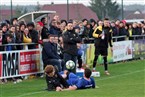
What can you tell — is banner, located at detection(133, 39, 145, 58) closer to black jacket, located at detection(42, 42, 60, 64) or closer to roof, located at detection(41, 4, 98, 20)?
roof, located at detection(41, 4, 98, 20)

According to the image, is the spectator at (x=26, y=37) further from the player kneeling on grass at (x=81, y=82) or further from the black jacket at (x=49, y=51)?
the player kneeling on grass at (x=81, y=82)

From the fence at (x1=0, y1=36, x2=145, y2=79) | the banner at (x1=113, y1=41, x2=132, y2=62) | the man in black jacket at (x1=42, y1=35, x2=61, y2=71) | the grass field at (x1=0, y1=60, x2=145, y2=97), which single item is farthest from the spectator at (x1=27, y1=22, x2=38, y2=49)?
the banner at (x1=113, y1=41, x2=132, y2=62)

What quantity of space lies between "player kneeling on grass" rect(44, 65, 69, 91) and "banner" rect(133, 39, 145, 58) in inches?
572

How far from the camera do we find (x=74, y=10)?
33.7m

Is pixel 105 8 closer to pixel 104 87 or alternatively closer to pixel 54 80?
pixel 104 87

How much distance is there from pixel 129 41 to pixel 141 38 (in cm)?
207

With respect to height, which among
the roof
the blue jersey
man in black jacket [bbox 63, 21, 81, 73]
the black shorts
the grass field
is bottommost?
the grass field

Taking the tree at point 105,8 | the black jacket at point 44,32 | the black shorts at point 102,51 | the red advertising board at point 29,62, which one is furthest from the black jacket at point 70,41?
the tree at point 105,8

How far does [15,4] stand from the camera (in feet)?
83.5

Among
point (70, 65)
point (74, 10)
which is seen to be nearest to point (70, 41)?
point (70, 65)

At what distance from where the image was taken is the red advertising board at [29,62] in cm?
1917

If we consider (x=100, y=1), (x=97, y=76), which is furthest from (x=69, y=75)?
(x=100, y=1)

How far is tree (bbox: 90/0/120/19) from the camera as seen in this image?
3756 centimetres

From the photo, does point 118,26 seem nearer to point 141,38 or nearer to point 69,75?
point 141,38
